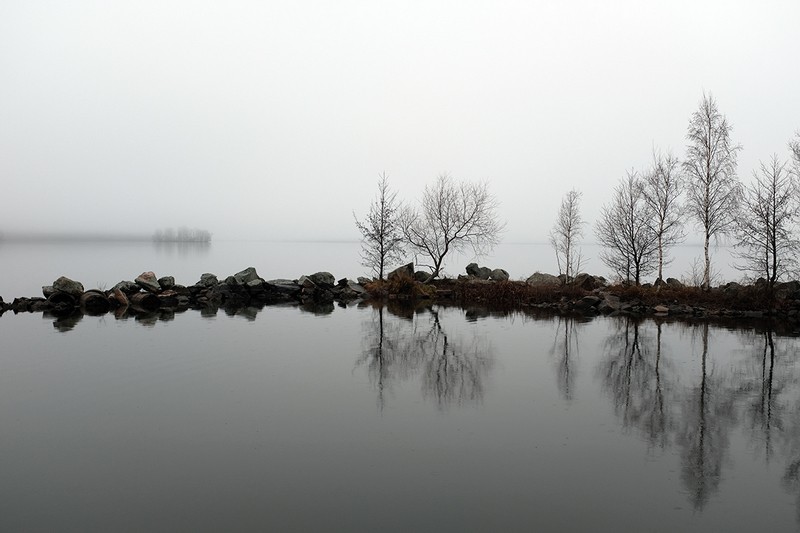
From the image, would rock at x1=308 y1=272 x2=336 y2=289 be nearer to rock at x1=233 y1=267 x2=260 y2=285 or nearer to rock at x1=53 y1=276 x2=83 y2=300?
rock at x1=233 y1=267 x2=260 y2=285

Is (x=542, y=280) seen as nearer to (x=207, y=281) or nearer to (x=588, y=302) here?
(x=588, y=302)

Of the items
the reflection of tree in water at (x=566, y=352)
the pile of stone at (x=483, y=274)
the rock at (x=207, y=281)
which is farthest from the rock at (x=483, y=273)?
the rock at (x=207, y=281)

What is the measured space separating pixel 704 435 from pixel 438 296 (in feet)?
64.4

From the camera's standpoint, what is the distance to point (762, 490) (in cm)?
498

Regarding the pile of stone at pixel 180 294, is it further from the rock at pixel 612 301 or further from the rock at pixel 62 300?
the rock at pixel 612 301

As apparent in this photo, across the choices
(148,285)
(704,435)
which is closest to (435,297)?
(148,285)

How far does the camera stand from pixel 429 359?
10.9 m

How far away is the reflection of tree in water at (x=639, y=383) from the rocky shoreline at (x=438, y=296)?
6.36 meters

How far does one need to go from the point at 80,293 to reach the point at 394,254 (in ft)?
52.7

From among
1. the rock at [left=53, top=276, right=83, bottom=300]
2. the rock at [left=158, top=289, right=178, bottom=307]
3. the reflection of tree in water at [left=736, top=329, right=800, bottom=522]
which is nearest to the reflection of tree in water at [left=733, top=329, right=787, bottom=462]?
the reflection of tree in water at [left=736, top=329, right=800, bottom=522]

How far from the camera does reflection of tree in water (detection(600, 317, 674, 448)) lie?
6.80 metres

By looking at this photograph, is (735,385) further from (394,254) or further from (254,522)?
(394,254)

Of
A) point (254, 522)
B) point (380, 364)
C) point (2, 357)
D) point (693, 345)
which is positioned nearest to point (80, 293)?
point (2, 357)

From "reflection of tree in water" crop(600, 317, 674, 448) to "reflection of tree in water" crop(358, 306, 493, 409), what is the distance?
7.42 feet
